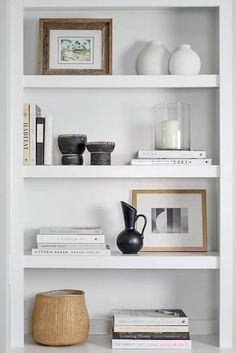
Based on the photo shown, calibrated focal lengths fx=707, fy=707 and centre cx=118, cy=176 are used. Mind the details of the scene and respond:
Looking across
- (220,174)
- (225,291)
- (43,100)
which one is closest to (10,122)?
(43,100)

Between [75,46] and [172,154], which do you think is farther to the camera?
[75,46]

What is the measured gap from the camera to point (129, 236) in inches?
127

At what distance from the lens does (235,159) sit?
3.28 metres

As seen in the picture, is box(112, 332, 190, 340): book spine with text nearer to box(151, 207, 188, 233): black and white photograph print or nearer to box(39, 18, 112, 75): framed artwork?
box(151, 207, 188, 233): black and white photograph print

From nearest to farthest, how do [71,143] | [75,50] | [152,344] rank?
1. [152,344]
2. [71,143]
3. [75,50]

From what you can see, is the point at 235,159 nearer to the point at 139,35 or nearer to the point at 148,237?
the point at 148,237

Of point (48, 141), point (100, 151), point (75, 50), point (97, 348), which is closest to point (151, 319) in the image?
point (97, 348)

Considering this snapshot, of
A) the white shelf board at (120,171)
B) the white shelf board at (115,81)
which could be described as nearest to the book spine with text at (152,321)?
the white shelf board at (120,171)

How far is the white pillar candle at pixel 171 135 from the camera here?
128 inches

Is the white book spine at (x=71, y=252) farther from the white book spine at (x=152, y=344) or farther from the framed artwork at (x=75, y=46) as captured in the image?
the framed artwork at (x=75, y=46)

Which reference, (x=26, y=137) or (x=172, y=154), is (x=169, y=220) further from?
(x=26, y=137)

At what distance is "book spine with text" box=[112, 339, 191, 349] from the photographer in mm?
3158

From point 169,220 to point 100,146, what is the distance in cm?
51

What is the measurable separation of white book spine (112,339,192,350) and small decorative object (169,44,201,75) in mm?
1220
